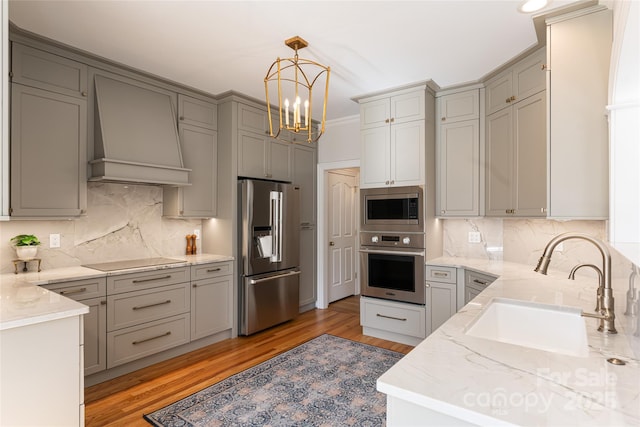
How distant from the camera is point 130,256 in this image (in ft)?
11.3

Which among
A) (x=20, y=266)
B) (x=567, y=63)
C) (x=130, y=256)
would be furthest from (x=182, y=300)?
(x=567, y=63)

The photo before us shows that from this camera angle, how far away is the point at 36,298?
1.90 meters

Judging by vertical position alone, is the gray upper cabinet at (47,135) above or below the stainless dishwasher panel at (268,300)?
above

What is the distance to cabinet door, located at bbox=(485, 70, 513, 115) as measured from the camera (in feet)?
10.0

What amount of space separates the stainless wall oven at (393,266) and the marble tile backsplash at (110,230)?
2.05m

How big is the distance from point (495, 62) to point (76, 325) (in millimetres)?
3550

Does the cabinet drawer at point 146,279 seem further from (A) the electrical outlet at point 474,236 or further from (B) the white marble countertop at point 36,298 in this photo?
(A) the electrical outlet at point 474,236

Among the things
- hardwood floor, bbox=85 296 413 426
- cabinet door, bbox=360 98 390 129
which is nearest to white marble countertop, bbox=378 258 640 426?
hardwood floor, bbox=85 296 413 426

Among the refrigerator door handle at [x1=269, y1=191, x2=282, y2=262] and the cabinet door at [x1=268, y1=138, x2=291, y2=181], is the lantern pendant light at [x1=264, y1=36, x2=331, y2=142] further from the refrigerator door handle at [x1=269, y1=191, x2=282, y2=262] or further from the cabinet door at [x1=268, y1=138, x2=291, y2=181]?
the refrigerator door handle at [x1=269, y1=191, x2=282, y2=262]

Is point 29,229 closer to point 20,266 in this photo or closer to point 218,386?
point 20,266

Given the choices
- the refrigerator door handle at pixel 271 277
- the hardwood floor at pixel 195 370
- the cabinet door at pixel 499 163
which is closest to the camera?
the hardwood floor at pixel 195 370

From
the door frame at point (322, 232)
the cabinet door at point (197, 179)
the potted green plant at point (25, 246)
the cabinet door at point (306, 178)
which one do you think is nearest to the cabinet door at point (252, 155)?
the cabinet door at point (197, 179)

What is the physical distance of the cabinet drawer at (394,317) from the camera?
3508 mm

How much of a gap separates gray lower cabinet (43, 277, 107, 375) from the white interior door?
2.97 metres
